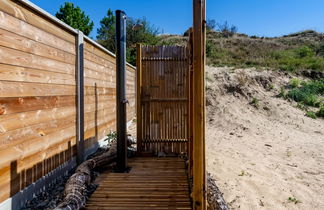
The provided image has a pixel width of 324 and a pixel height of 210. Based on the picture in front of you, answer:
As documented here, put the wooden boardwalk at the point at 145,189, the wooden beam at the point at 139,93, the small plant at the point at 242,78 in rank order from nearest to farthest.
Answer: the wooden boardwalk at the point at 145,189 < the wooden beam at the point at 139,93 < the small plant at the point at 242,78

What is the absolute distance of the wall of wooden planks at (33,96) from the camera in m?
Answer: 1.99

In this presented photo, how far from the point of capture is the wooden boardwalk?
223 cm

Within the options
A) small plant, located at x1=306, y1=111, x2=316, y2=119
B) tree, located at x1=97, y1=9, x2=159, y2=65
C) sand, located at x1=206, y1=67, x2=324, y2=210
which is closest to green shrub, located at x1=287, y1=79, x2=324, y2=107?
sand, located at x1=206, y1=67, x2=324, y2=210

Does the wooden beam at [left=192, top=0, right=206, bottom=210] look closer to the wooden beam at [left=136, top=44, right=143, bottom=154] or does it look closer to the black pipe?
the black pipe

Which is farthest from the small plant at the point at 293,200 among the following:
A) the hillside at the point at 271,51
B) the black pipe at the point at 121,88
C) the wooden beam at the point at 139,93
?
the hillside at the point at 271,51

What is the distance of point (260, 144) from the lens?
5992 millimetres

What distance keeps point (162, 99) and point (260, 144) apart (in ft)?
10.4

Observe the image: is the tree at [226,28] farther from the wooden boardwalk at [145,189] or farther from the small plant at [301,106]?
the wooden boardwalk at [145,189]

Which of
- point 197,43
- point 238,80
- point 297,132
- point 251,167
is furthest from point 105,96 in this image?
point 238,80

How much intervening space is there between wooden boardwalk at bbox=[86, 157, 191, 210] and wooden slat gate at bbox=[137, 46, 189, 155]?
0.74 m

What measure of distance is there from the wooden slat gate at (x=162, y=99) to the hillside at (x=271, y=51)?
9456mm

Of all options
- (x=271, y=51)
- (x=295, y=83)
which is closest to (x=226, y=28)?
(x=271, y=51)

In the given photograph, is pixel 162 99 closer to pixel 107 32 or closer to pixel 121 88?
pixel 121 88

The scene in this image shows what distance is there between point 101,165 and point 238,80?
28.1 feet
